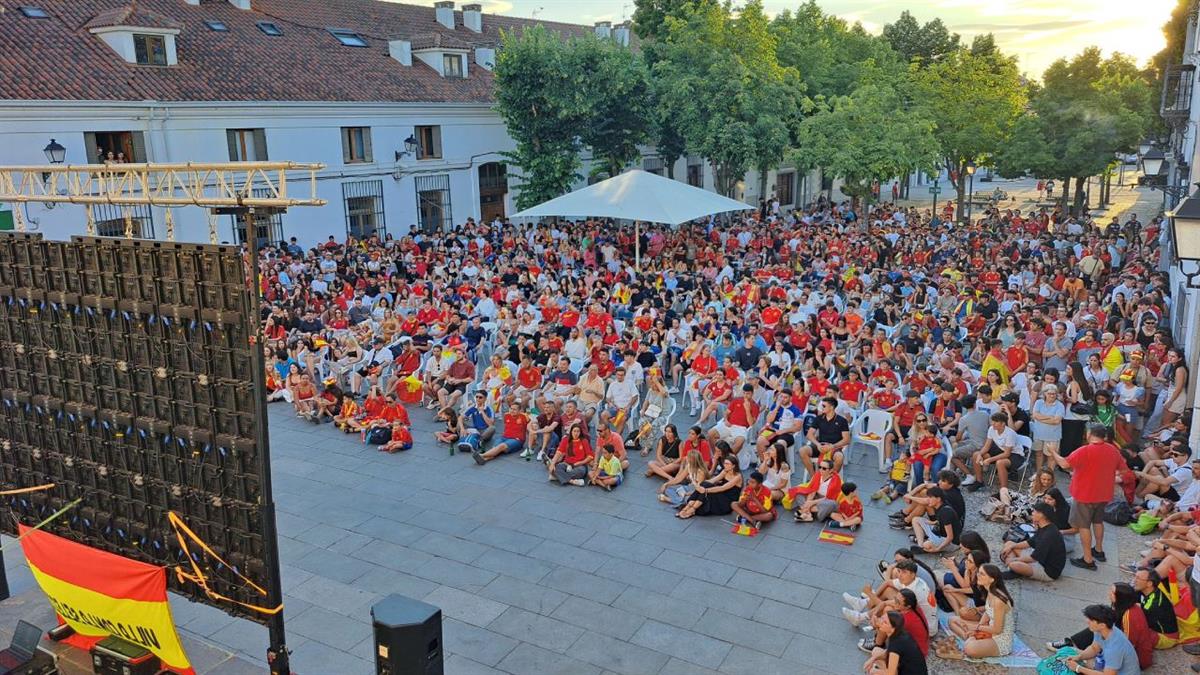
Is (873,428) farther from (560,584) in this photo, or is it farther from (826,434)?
(560,584)

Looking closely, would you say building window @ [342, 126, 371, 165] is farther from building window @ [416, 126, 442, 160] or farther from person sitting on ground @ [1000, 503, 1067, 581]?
person sitting on ground @ [1000, 503, 1067, 581]

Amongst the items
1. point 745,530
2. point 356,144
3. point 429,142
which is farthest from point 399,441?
point 429,142

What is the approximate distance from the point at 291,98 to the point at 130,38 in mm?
4517

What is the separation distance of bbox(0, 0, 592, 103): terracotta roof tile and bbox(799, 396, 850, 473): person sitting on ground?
66.1ft

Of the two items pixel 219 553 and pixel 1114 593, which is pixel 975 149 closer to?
pixel 1114 593

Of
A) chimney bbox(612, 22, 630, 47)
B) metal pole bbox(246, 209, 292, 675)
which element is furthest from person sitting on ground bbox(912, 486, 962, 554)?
chimney bbox(612, 22, 630, 47)

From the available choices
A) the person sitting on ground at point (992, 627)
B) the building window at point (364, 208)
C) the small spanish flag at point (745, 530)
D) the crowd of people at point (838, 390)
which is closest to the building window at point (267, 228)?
the building window at point (364, 208)

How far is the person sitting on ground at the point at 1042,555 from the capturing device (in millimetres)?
8242

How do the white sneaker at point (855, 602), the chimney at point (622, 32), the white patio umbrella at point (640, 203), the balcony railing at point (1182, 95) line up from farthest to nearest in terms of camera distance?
the chimney at point (622, 32) < the balcony railing at point (1182, 95) < the white patio umbrella at point (640, 203) < the white sneaker at point (855, 602)

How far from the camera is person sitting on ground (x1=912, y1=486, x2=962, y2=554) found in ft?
29.1

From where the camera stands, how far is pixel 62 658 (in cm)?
759

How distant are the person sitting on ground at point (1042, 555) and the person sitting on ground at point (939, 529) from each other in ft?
1.94

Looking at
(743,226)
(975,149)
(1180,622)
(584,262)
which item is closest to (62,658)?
(1180,622)

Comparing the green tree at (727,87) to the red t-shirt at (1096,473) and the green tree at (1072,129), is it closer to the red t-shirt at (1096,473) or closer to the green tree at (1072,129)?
the green tree at (1072,129)
